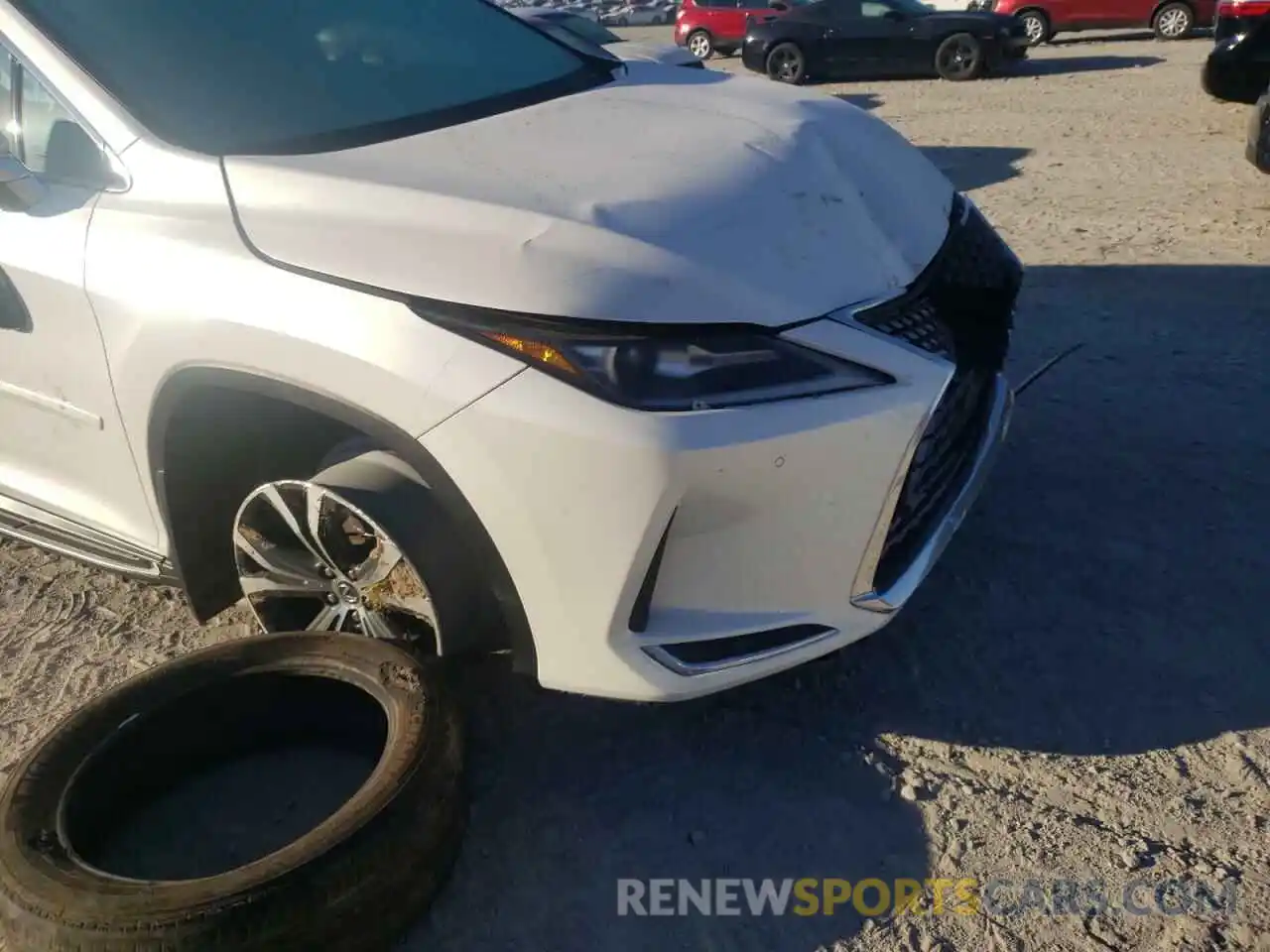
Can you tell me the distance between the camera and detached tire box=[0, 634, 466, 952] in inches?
73.7

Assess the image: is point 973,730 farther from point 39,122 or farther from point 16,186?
point 39,122

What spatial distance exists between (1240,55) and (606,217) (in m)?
8.15

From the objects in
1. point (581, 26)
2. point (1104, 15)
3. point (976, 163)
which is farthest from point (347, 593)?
point (1104, 15)

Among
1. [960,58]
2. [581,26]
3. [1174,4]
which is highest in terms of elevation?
[581,26]

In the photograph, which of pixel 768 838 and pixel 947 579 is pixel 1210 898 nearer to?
pixel 768 838

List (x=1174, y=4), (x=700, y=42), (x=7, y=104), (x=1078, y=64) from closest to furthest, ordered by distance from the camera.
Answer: (x=7, y=104), (x=1078, y=64), (x=1174, y=4), (x=700, y=42)

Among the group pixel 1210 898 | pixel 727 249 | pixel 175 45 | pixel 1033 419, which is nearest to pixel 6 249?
pixel 175 45

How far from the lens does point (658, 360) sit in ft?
6.47

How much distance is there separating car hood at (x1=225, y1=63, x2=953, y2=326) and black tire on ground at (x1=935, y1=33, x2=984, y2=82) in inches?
502

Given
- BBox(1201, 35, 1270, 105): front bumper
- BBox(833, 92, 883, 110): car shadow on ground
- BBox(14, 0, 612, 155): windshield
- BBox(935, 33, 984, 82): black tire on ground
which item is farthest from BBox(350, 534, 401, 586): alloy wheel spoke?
BBox(935, 33, 984, 82): black tire on ground

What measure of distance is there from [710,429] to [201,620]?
5.07ft

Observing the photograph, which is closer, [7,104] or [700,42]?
[7,104]

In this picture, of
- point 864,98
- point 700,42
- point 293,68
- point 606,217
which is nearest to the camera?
point 606,217

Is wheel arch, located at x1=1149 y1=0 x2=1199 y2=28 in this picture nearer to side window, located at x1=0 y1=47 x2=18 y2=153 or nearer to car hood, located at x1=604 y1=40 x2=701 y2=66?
car hood, located at x1=604 y1=40 x2=701 y2=66
